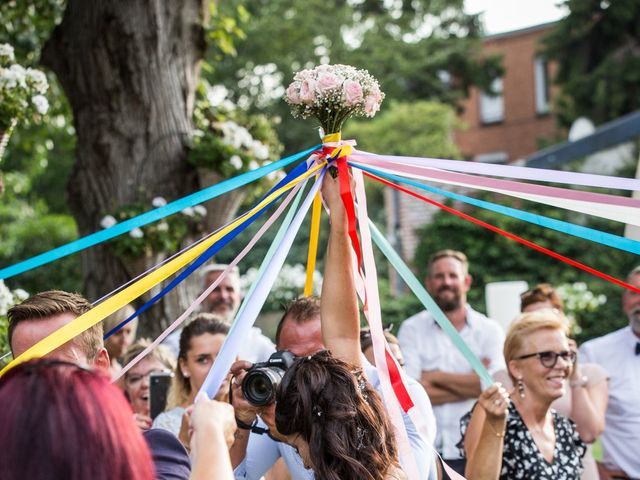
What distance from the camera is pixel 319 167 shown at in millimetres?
3129

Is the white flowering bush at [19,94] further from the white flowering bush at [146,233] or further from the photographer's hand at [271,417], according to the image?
the photographer's hand at [271,417]

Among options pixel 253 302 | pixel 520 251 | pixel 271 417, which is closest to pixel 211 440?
pixel 271 417

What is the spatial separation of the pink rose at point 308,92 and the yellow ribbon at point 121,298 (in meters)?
0.27

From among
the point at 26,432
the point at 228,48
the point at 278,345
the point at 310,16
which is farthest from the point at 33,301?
the point at 310,16

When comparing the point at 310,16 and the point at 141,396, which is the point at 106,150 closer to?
the point at 141,396

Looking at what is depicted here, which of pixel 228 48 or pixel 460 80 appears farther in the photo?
pixel 460 80

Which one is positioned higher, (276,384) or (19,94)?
(19,94)

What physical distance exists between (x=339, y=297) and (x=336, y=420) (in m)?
0.72

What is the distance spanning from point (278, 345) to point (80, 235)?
2.98m

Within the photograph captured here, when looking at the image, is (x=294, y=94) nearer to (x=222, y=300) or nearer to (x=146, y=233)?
(x=146, y=233)

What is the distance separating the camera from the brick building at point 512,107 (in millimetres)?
26438

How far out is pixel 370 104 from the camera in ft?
9.68

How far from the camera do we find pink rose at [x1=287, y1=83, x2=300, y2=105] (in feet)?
9.71

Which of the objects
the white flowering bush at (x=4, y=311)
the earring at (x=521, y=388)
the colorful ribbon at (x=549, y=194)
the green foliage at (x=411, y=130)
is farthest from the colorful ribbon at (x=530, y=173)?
the green foliage at (x=411, y=130)
